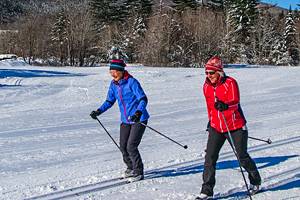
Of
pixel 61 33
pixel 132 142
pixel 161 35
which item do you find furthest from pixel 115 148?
pixel 61 33

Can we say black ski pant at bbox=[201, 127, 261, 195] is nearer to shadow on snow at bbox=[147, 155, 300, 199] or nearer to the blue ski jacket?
shadow on snow at bbox=[147, 155, 300, 199]

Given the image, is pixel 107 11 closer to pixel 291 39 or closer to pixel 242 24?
pixel 242 24

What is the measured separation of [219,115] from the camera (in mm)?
5125

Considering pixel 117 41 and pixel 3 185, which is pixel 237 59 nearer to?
pixel 117 41

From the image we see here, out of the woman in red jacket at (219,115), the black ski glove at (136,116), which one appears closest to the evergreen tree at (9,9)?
the black ski glove at (136,116)

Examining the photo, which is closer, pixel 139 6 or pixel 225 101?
pixel 225 101

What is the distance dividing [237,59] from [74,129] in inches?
1423

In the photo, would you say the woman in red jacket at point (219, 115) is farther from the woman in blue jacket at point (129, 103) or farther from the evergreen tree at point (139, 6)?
the evergreen tree at point (139, 6)

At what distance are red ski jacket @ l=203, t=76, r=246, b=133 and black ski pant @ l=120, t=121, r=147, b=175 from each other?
3.54 ft

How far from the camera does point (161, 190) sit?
581 cm

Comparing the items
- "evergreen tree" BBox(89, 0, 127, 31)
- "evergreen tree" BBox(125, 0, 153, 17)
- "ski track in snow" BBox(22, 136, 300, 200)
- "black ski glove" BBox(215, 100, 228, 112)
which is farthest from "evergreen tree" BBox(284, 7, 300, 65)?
"black ski glove" BBox(215, 100, 228, 112)

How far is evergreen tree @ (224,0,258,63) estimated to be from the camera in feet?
150

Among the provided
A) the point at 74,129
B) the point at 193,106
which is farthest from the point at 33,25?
the point at 74,129

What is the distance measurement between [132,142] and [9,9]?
129 meters
